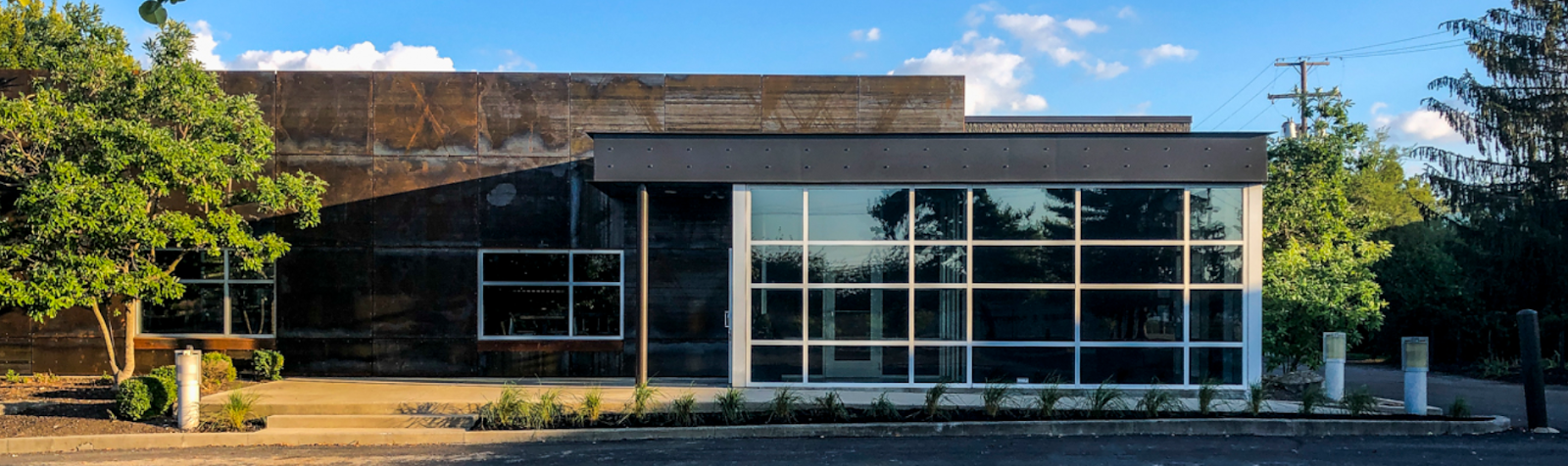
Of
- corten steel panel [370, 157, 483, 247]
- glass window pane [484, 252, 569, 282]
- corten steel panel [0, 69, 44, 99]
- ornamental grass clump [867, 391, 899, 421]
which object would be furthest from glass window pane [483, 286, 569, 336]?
corten steel panel [0, 69, 44, 99]

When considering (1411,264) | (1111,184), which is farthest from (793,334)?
(1411,264)

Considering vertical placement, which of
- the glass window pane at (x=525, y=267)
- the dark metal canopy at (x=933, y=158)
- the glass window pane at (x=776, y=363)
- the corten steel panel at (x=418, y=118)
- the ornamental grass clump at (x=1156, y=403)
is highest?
the corten steel panel at (x=418, y=118)

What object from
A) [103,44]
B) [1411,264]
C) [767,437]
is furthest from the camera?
[1411,264]

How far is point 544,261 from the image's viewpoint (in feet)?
49.1

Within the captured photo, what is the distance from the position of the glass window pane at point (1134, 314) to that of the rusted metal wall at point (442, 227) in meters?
3.95

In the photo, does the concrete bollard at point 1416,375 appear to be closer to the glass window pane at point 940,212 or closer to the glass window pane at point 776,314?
the glass window pane at point 940,212

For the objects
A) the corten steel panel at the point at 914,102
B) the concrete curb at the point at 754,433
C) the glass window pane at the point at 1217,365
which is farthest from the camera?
the corten steel panel at the point at 914,102

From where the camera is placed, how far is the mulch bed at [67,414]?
10.4m

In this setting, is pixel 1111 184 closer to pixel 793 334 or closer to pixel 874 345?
pixel 874 345

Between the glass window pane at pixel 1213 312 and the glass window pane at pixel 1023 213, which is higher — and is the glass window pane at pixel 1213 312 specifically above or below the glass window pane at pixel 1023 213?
below

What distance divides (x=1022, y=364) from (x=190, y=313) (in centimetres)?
1276

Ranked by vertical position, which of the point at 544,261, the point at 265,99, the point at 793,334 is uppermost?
the point at 265,99

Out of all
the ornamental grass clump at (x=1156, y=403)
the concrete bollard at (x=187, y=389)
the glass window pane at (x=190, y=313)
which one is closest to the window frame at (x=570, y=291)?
the glass window pane at (x=190, y=313)

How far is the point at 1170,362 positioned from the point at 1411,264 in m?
15.0
